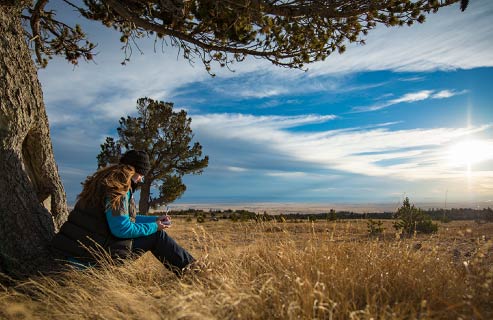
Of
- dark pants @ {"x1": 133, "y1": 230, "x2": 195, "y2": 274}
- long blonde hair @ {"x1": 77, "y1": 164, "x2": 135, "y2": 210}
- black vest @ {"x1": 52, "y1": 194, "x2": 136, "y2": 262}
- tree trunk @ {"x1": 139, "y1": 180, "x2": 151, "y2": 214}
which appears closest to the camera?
long blonde hair @ {"x1": 77, "y1": 164, "x2": 135, "y2": 210}

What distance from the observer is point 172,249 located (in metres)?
4.18

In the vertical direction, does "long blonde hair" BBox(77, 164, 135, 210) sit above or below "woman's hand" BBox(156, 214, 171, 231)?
above

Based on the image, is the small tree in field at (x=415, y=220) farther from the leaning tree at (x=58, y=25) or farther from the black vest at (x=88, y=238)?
the black vest at (x=88, y=238)

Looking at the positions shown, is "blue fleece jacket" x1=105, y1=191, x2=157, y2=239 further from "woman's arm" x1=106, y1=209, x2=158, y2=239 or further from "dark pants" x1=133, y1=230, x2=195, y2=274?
"dark pants" x1=133, y1=230, x2=195, y2=274

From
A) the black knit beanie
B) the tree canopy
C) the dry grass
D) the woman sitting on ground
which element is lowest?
the dry grass

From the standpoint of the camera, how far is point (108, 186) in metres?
3.93

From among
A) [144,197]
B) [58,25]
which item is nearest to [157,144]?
[144,197]

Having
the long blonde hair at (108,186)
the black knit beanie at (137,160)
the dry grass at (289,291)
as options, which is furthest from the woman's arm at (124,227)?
the black knit beanie at (137,160)

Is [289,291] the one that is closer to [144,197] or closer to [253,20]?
[253,20]

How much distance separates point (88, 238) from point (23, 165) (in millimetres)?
1606

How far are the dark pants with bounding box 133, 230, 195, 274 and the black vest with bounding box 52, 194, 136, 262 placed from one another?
0.43 ft

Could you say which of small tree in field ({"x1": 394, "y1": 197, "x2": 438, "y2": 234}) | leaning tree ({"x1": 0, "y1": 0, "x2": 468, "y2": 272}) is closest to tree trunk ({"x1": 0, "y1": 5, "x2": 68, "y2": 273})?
leaning tree ({"x1": 0, "y1": 0, "x2": 468, "y2": 272})

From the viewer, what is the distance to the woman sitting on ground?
397 cm

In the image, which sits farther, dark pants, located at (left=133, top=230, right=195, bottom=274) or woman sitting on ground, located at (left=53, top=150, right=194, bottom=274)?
dark pants, located at (left=133, top=230, right=195, bottom=274)
